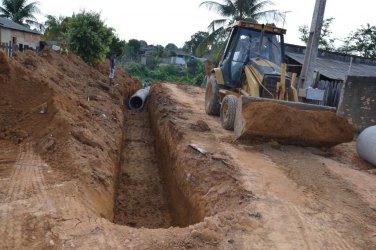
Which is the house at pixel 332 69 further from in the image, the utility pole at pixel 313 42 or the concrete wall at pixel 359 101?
the utility pole at pixel 313 42

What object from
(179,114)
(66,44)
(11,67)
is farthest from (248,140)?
(66,44)

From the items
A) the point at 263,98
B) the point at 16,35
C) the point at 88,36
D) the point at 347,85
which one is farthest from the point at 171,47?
the point at 263,98

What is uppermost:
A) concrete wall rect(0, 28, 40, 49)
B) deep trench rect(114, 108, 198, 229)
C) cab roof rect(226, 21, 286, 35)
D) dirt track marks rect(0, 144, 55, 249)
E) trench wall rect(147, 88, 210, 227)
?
cab roof rect(226, 21, 286, 35)

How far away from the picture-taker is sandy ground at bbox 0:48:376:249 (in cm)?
429

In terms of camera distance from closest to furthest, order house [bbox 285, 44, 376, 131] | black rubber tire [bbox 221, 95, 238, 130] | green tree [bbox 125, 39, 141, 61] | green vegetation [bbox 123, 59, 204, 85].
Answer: black rubber tire [bbox 221, 95, 238, 130]
house [bbox 285, 44, 376, 131]
green vegetation [bbox 123, 59, 204, 85]
green tree [bbox 125, 39, 141, 61]

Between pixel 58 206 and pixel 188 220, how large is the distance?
2.60m

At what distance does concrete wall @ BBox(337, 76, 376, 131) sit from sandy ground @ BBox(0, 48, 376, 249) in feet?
9.61

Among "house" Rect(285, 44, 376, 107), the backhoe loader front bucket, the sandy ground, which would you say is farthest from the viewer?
"house" Rect(285, 44, 376, 107)

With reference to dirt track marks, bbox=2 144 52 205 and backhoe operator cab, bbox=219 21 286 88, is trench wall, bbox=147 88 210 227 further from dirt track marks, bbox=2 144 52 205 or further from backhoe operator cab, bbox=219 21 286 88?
dirt track marks, bbox=2 144 52 205

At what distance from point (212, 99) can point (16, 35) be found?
20.2m

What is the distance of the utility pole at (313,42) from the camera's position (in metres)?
11.0

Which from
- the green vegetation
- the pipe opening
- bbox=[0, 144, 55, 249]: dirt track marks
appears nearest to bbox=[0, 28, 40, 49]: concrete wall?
the green vegetation

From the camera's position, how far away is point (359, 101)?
12.5m

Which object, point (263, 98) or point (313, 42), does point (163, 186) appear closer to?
point (263, 98)
